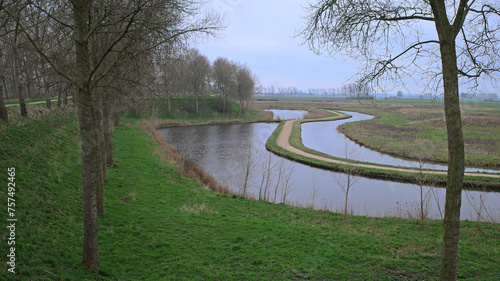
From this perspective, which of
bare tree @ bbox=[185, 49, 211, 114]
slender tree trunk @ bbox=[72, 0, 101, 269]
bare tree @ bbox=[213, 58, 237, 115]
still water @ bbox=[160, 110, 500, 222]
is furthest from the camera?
bare tree @ bbox=[213, 58, 237, 115]

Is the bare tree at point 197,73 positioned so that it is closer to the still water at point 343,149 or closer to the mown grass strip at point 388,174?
the still water at point 343,149

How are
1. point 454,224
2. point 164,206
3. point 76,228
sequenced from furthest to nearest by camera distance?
1. point 164,206
2. point 76,228
3. point 454,224

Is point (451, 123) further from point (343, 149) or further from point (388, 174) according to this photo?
point (343, 149)

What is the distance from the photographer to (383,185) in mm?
19734

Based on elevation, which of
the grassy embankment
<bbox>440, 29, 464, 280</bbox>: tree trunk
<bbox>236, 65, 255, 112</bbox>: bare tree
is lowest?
the grassy embankment

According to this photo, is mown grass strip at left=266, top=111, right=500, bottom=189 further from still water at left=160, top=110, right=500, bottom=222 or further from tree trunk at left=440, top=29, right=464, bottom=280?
tree trunk at left=440, top=29, right=464, bottom=280

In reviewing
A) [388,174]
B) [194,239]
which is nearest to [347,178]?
[388,174]

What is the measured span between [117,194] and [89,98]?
7.48 metres

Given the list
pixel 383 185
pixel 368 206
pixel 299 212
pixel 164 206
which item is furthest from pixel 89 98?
pixel 383 185

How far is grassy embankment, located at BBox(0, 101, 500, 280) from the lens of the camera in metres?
5.98

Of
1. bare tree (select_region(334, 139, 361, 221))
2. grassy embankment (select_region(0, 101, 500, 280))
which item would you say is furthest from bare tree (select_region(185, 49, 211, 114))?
grassy embankment (select_region(0, 101, 500, 280))

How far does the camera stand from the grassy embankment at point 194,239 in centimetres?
598

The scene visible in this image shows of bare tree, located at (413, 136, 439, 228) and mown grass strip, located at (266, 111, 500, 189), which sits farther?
mown grass strip, located at (266, 111, 500, 189)

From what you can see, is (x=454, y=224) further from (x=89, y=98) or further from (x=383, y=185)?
(x=383, y=185)
